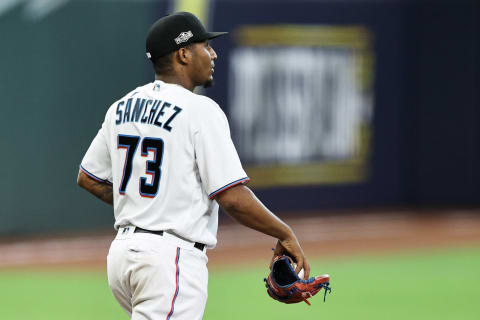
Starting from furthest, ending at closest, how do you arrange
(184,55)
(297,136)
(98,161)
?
1. (297,136)
2. (98,161)
3. (184,55)

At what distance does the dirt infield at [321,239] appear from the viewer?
35.0 ft

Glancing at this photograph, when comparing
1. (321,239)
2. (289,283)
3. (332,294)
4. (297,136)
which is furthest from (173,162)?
(297,136)

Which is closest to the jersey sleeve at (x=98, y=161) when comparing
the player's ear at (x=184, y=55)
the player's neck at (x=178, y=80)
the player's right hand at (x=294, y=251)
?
the player's neck at (x=178, y=80)

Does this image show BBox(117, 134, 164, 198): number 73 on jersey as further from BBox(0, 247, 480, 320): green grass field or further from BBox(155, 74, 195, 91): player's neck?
BBox(0, 247, 480, 320): green grass field

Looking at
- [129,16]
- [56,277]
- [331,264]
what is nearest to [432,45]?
[129,16]

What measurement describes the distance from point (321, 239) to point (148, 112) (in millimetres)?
8603

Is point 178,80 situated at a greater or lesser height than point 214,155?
greater

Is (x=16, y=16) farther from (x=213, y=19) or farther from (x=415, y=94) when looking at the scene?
(x=415, y=94)

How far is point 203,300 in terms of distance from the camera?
3.79m

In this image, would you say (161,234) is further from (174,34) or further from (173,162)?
(174,34)

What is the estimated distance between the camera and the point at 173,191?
3.71 m

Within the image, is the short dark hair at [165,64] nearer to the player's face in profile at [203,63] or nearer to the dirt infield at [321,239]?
the player's face in profile at [203,63]

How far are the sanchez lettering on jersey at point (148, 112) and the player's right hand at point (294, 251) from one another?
673mm

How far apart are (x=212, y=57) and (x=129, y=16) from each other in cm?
885
